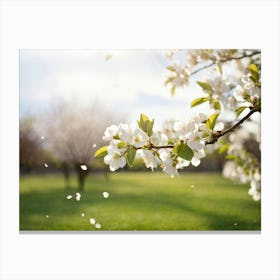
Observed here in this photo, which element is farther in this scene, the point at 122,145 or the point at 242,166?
the point at 242,166

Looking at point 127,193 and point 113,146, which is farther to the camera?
point 127,193

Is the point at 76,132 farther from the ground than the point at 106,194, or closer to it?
farther from the ground

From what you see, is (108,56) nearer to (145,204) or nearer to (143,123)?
(145,204)

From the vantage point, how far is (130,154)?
4.17ft

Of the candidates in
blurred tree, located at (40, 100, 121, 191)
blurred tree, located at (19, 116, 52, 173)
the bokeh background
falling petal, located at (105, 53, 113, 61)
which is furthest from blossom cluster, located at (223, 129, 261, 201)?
blurred tree, located at (19, 116, 52, 173)

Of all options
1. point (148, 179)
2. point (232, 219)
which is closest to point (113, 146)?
point (148, 179)

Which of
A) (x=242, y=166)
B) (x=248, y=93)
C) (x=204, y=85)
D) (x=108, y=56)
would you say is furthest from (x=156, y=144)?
(x=108, y=56)

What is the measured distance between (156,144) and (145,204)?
51.5 inches

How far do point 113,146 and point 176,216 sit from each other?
1.33 metres
